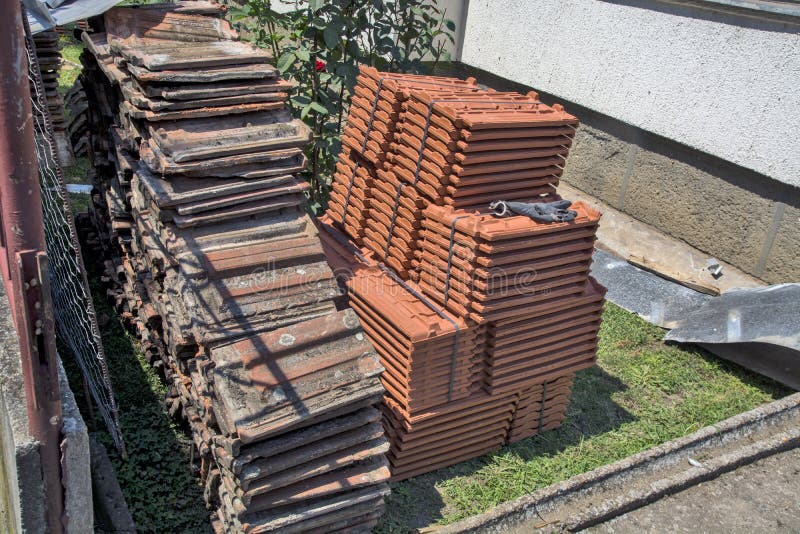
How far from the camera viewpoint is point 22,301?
3.22 metres

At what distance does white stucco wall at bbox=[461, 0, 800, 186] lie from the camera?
8.32 metres

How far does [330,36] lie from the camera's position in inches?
294

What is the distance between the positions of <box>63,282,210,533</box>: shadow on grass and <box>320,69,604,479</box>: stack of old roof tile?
1.69 metres

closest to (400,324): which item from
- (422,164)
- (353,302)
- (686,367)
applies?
(353,302)

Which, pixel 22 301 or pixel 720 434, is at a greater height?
pixel 22 301

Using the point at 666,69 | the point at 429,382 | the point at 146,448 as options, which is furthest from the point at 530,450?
the point at 666,69

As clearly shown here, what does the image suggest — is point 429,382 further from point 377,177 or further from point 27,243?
point 27,243

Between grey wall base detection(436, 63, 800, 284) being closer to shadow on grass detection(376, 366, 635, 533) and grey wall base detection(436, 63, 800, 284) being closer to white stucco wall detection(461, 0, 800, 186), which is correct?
white stucco wall detection(461, 0, 800, 186)

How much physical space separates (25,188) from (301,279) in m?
2.13

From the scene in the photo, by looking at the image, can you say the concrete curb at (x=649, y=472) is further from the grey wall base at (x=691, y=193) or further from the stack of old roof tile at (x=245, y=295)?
the grey wall base at (x=691, y=193)

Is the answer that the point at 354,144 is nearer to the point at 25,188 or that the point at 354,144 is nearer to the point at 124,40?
the point at 124,40

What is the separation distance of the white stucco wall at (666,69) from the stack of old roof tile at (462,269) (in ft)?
12.0

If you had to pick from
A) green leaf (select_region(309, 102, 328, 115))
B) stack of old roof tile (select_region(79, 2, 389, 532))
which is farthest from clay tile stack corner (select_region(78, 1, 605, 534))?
green leaf (select_region(309, 102, 328, 115))

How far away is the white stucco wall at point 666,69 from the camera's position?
27.3 ft
